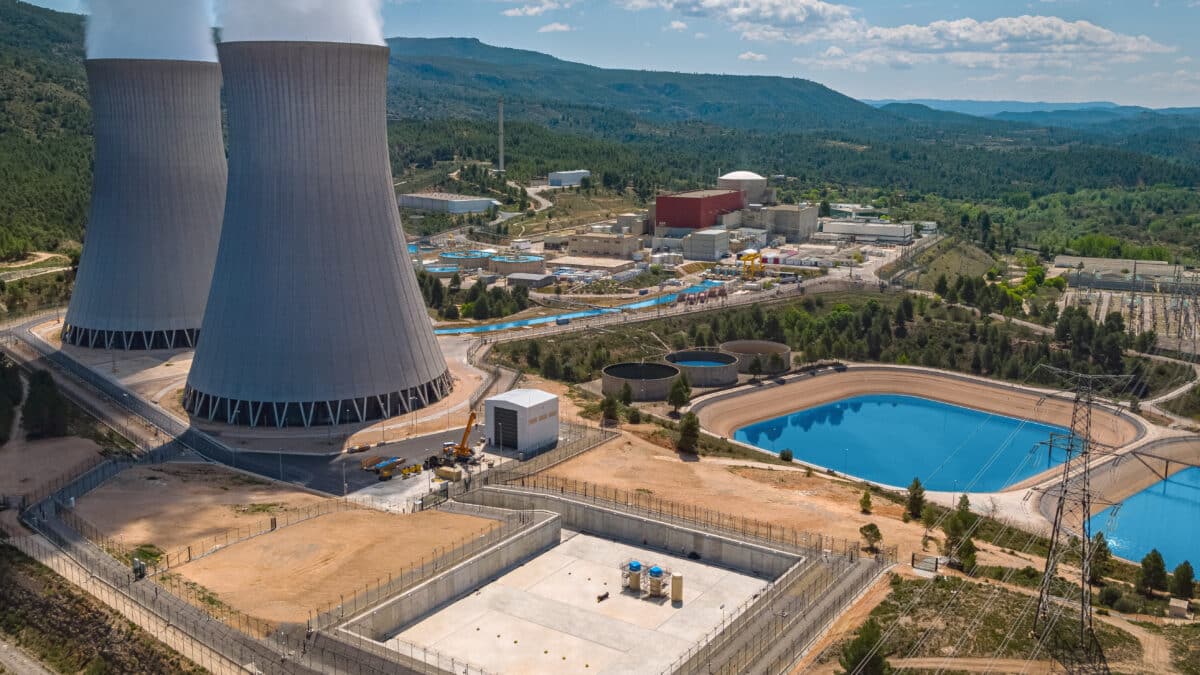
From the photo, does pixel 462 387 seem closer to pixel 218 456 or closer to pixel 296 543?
pixel 218 456

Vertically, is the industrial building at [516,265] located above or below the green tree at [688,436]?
above

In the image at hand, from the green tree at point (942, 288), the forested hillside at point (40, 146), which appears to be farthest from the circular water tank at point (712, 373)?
the forested hillside at point (40, 146)

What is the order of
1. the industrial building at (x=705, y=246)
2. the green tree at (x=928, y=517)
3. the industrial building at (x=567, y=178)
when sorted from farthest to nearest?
the industrial building at (x=567, y=178) < the industrial building at (x=705, y=246) < the green tree at (x=928, y=517)

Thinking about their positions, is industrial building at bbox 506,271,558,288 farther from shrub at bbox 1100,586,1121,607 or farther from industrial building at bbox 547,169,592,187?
shrub at bbox 1100,586,1121,607

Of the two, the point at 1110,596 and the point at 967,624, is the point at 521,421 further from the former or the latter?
the point at 1110,596

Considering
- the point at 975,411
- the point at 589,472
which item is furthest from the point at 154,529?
the point at 975,411

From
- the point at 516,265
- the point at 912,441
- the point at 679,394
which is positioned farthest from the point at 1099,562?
the point at 516,265

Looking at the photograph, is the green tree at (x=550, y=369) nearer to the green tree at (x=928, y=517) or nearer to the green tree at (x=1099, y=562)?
the green tree at (x=928, y=517)
